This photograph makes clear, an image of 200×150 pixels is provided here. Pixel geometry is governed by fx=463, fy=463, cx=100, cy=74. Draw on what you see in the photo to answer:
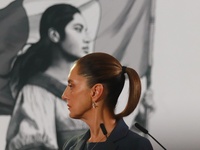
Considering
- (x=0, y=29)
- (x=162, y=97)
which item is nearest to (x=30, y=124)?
(x=0, y=29)

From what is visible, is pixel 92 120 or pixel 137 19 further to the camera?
pixel 137 19

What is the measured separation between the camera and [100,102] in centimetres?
96

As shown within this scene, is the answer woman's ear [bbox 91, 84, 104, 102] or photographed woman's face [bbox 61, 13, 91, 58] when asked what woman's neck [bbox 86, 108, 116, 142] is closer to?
woman's ear [bbox 91, 84, 104, 102]

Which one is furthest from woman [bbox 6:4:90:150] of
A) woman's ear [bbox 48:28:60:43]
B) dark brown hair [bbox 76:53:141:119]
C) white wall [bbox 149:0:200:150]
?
dark brown hair [bbox 76:53:141:119]

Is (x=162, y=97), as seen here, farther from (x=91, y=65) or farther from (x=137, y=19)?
(x=91, y=65)

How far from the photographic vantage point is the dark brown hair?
958mm

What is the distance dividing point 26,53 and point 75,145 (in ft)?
3.17

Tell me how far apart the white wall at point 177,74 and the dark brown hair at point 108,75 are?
0.84m

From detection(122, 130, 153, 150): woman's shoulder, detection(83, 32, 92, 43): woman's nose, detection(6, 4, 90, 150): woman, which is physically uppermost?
detection(122, 130, 153, 150): woman's shoulder

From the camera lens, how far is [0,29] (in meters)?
1.92

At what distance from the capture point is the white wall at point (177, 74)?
71.4 inches

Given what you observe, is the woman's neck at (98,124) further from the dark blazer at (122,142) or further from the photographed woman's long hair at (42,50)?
the photographed woman's long hair at (42,50)

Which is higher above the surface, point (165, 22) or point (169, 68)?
point (165, 22)

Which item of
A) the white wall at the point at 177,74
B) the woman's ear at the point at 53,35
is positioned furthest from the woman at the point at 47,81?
the white wall at the point at 177,74
